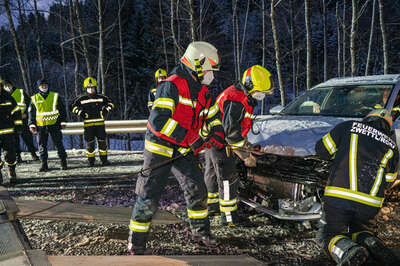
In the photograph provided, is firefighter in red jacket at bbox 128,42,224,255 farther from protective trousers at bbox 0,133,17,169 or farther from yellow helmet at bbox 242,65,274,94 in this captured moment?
protective trousers at bbox 0,133,17,169

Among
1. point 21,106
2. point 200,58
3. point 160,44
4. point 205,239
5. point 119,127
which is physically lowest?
point 205,239

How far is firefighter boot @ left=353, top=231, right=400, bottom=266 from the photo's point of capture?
2154 millimetres

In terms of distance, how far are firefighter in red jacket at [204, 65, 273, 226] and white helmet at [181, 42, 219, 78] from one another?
0.71 metres

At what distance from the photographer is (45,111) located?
6.41 meters

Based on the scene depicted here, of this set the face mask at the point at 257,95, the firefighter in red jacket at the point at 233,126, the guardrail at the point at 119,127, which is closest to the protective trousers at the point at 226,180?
the firefighter in red jacket at the point at 233,126

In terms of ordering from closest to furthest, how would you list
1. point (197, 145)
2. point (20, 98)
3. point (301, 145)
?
1. point (197, 145)
2. point (301, 145)
3. point (20, 98)

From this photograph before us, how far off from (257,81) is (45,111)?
505 centimetres

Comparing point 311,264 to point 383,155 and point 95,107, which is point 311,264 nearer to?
point 383,155

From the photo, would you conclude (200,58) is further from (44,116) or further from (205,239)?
(44,116)

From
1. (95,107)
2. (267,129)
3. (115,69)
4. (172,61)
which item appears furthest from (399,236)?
(115,69)

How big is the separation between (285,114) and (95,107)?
449 centimetres

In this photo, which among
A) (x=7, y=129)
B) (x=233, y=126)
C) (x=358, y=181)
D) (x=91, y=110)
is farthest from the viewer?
(x=91, y=110)

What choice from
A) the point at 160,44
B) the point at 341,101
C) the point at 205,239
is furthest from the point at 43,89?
the point at 160,44

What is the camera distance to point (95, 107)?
684 cm
